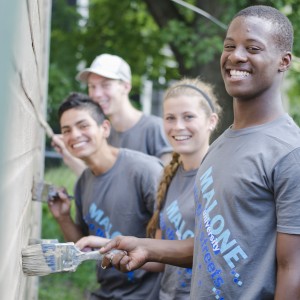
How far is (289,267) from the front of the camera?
84.4 inches

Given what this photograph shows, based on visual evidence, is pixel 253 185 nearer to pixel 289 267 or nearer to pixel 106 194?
pixel 289 267

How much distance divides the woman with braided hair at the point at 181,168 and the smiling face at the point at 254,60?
3.43 feet

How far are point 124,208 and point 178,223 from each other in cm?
75

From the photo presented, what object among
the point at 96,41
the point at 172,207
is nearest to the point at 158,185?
the point at 172,207

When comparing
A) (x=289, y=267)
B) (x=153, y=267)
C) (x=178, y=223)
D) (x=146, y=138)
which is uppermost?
(x=146, y=138)

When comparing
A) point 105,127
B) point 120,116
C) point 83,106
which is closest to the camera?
A: point 83,106

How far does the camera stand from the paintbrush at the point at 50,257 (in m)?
2.57

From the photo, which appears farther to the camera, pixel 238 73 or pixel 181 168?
pixel 181 168

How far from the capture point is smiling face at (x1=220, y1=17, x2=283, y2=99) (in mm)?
2336

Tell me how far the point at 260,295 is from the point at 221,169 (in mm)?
449

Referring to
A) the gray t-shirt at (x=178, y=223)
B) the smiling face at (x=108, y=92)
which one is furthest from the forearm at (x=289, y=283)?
the smiling face at (x=108, y=92)

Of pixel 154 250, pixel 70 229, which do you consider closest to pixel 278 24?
pixel 154 250

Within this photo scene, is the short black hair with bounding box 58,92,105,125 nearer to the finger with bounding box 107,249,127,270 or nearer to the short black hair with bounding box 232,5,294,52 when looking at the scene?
the finger with bounding box 107,249,127,270

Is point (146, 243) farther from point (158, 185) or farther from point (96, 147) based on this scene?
point (96, 147)
